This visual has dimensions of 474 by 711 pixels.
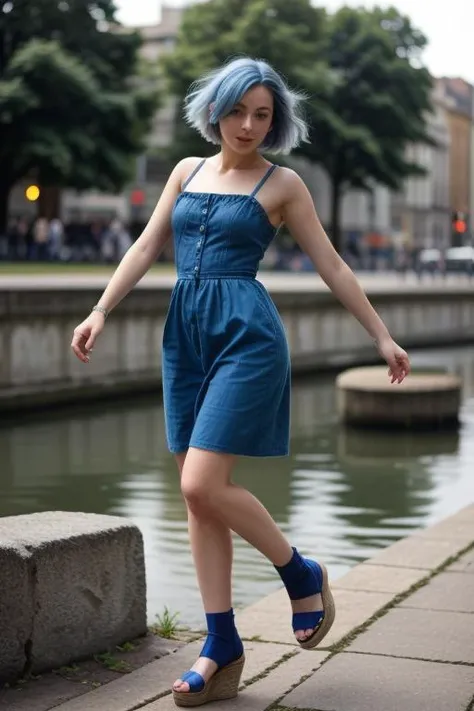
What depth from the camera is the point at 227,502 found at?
4570mm

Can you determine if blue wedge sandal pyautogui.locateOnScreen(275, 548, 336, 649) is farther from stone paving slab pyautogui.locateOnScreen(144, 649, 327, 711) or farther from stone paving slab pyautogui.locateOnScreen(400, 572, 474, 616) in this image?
stone paving slab pyautogui.locateOnScreen(400, 572, 474, 616)

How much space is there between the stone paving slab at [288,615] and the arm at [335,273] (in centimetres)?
111

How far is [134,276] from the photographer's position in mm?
4836

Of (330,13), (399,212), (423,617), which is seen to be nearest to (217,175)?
(423,617)

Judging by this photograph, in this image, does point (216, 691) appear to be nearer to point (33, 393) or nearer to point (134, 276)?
point (134, 276)

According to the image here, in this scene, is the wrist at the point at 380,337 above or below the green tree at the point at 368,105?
below

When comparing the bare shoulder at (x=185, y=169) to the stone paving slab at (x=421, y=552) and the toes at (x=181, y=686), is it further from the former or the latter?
the stone paving slab at (x=421, y=552)

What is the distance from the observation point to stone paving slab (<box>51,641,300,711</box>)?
4582 millimetres

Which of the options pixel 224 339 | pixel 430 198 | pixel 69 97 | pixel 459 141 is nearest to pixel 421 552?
pixel 224 339

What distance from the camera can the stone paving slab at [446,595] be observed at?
5.86 metres

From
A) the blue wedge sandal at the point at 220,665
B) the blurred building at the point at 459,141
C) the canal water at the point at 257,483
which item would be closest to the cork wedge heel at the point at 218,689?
the blue wedge sandal at the point at 220,665

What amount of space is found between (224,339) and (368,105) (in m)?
70.4

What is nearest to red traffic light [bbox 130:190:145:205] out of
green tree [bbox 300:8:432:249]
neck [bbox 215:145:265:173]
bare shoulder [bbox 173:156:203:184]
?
green tree [bbox 300:8:432:249]

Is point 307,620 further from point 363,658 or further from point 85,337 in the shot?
point 85,337
